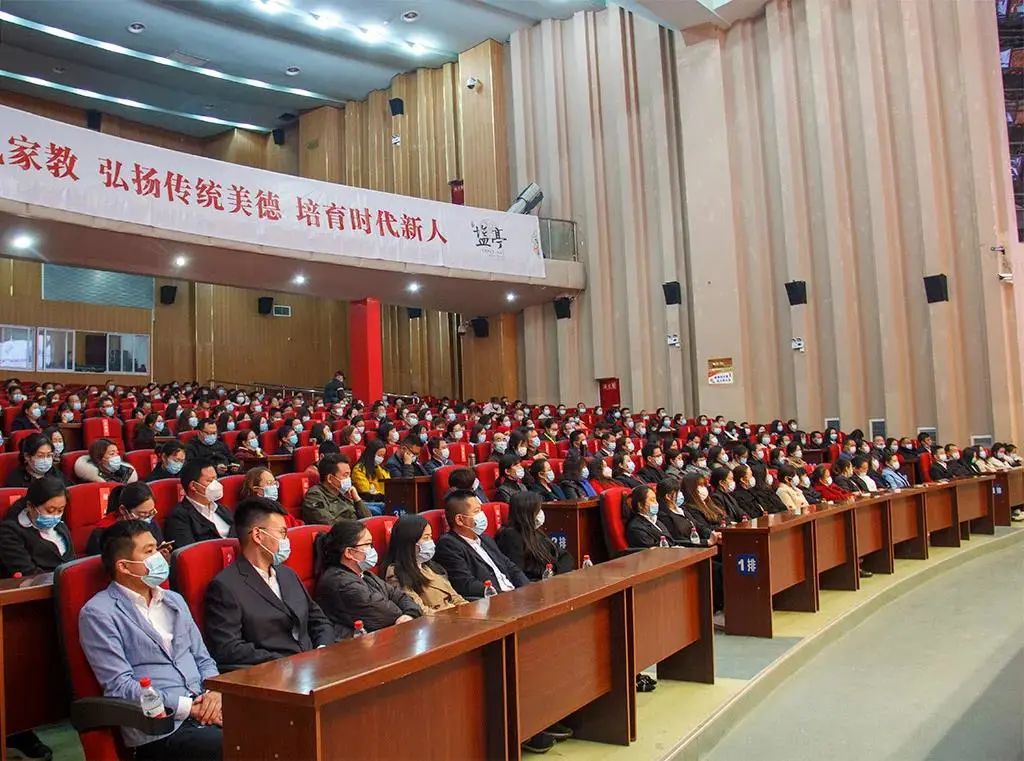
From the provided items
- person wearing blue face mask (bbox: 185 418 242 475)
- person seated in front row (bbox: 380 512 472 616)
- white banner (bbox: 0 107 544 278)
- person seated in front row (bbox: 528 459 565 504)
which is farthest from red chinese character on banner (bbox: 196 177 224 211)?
person seated in front row (bbox: 380 512 472 616)

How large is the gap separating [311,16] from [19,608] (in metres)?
14.2

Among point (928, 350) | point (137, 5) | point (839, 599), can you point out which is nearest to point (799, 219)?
point (928, 350)

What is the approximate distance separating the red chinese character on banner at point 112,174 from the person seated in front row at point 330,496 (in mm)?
5743

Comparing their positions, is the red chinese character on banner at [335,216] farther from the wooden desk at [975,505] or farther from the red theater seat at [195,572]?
the red theater seat at [195,572]

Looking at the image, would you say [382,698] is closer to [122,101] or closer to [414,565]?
[414,565]

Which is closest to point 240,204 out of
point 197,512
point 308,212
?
point 308,212

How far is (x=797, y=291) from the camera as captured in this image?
12477 millimetres

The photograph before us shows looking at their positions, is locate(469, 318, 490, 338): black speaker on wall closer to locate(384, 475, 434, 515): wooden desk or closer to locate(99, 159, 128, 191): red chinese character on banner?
locate(99, 159, 128, 191): red chinese character on banner

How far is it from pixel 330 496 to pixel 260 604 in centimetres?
205

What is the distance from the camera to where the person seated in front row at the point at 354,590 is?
9.89ft

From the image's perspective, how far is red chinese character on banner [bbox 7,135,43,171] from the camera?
27.0 feet

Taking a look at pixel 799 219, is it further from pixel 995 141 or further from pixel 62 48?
pixel 62 48

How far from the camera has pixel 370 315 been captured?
524 inches

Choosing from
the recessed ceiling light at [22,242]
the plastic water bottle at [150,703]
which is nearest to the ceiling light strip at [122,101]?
the recessed ceiling light at [22,242]
